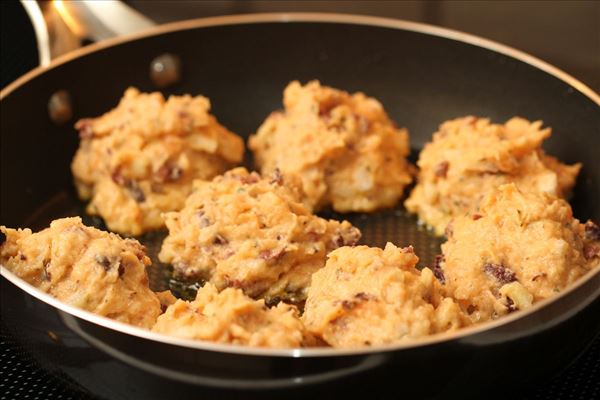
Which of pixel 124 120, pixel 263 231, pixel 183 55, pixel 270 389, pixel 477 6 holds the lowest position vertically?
pixel 270 389

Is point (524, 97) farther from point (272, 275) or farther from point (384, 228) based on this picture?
point (272, 275)

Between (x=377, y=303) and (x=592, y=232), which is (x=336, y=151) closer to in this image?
(x=592, y=232)

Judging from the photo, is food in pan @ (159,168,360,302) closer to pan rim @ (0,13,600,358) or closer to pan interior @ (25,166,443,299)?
pan interior @ (25,166,443,299)

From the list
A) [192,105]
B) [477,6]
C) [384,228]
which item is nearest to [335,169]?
[384,228]

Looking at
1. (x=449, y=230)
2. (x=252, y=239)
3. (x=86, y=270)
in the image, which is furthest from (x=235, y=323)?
(x=449, y=230)

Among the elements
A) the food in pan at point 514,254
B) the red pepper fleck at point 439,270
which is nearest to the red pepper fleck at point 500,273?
the food in pan at point 514,254

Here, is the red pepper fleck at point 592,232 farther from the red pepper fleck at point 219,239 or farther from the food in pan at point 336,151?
the red pepper fleck at point 219,239
